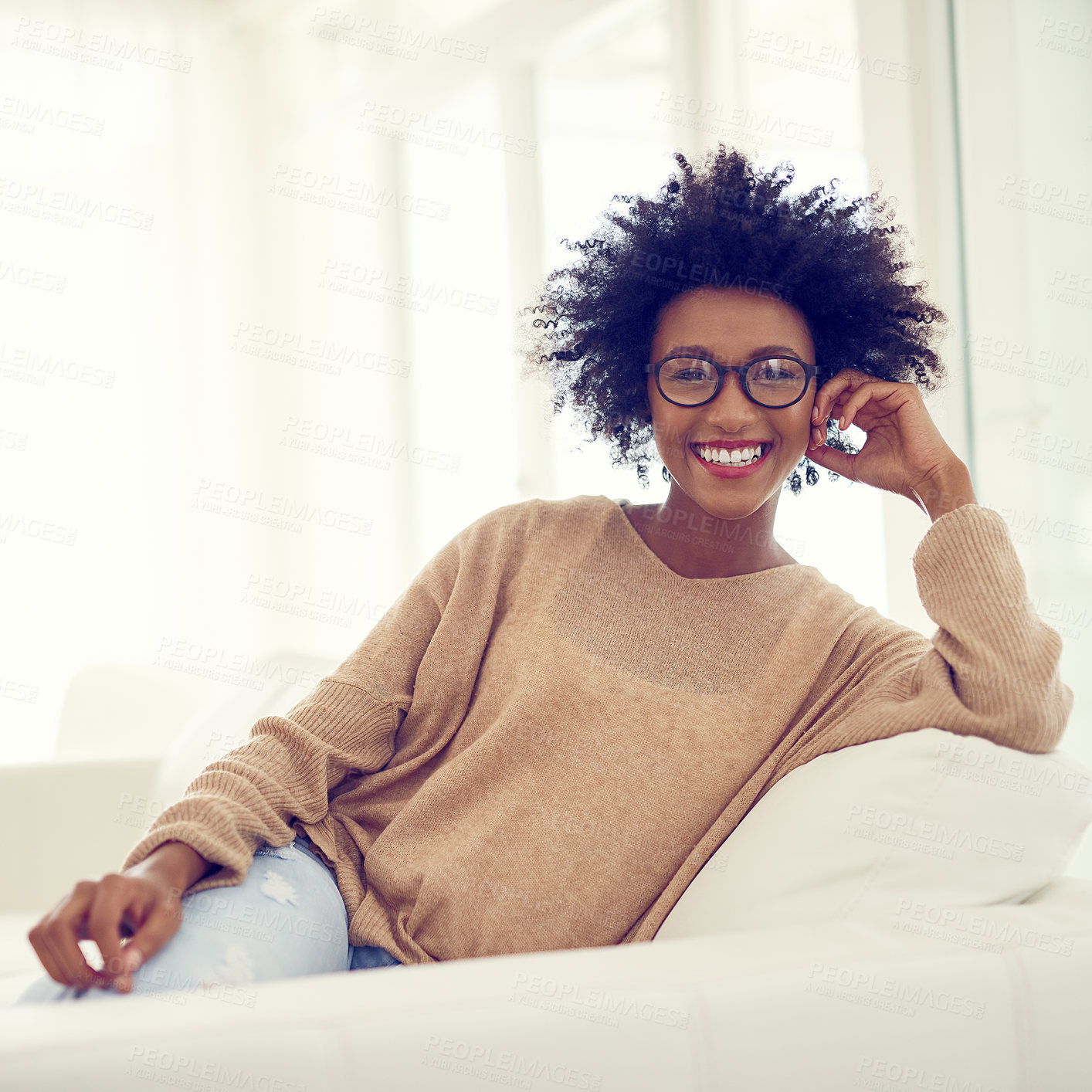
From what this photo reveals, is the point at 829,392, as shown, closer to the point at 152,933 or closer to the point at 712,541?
the point at 712,541

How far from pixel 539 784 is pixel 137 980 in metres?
0.47

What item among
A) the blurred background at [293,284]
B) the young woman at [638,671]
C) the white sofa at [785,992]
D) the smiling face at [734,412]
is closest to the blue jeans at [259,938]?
the young woman at [638,671]

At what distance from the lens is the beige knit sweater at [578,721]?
1154 mm

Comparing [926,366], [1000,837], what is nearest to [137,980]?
[1000,837]

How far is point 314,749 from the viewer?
1223 millimetres

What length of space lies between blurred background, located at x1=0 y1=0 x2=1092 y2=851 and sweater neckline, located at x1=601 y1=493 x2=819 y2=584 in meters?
1.01

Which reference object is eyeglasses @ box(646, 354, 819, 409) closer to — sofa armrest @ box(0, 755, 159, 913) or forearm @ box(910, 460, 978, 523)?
forearm @ box(910, 460, 978, 523)

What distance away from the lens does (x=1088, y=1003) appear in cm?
91

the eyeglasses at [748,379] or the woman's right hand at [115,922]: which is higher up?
the eyeglasses at [748,379]

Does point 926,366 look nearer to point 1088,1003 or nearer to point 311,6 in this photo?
point 1088,1003

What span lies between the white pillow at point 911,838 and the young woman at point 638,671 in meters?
0.05

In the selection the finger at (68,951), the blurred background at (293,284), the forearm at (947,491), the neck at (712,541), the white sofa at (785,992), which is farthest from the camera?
the blurred background at (293,284)

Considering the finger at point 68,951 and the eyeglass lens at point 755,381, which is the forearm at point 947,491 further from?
the finger at point 68,951

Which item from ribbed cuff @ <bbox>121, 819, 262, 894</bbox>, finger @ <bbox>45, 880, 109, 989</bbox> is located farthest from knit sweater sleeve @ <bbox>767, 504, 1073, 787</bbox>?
finger @ <bbox>45, 880, 109, 989</bbox>
